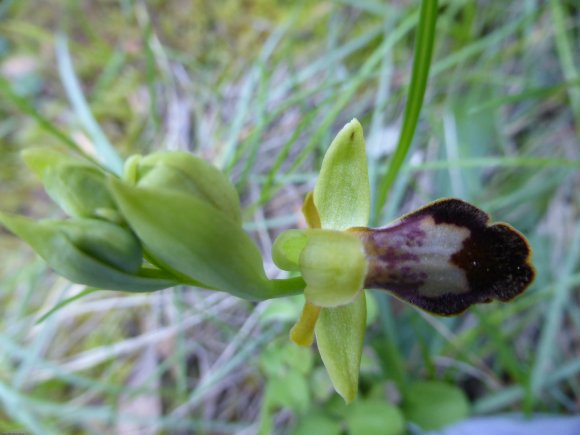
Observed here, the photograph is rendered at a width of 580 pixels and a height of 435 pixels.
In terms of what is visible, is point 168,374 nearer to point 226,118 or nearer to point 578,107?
point 226,118

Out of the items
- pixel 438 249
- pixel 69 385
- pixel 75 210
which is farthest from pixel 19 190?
pixel 438 249

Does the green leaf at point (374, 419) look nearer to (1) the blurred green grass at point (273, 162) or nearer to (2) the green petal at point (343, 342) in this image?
(1) the blurred green grass at point (273, 162)

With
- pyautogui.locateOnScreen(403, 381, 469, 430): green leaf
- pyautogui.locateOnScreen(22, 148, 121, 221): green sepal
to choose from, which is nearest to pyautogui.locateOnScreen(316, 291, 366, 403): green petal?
pyautogui.locateOnScreen(22, 148, 121, 221): green sepal

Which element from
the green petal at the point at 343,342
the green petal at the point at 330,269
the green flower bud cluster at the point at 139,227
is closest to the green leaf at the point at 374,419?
the green petal at the point at 343,342

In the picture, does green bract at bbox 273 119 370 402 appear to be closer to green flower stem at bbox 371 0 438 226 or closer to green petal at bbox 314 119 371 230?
green petal at bbox 314 119 371 230

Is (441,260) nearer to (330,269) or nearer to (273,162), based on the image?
(330,269)

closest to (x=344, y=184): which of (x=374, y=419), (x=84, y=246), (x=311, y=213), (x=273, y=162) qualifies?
(x=311, y=213)
